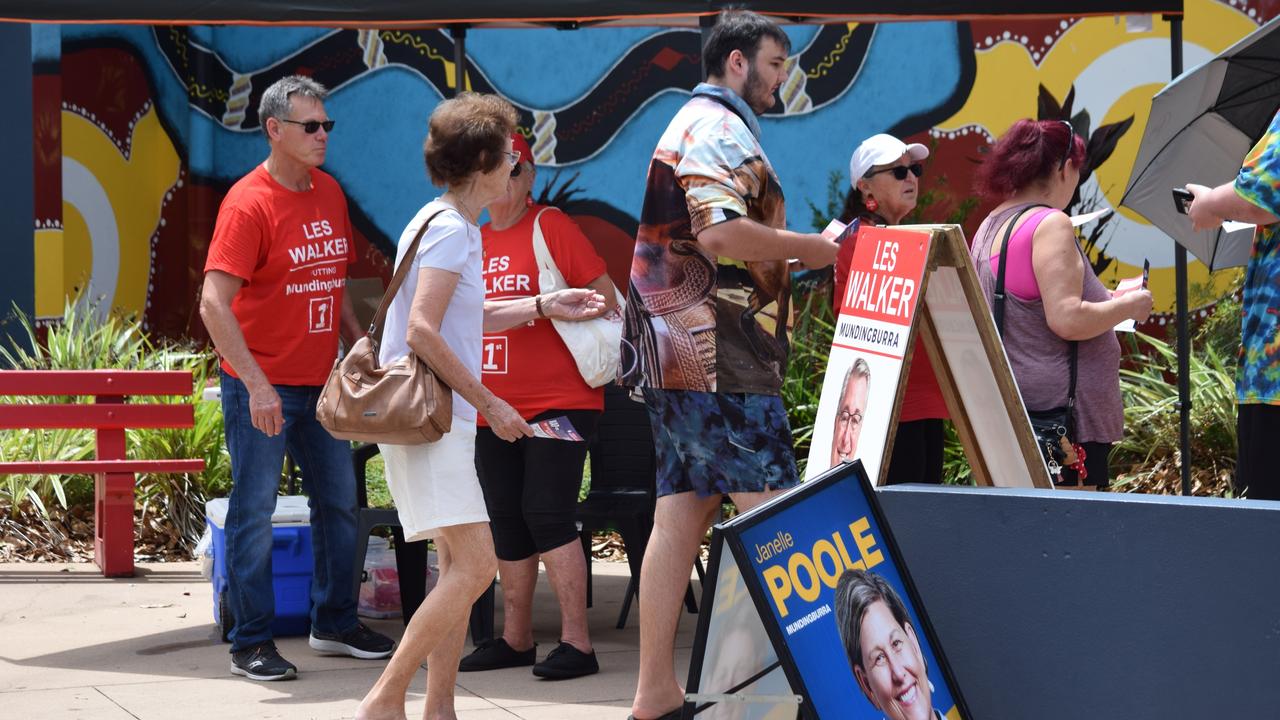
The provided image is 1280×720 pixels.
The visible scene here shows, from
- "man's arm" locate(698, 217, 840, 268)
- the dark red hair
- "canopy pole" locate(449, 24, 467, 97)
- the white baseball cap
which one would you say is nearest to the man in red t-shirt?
"canopy pole" locate(449, 24, 467, 97)

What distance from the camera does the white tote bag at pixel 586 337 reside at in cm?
559

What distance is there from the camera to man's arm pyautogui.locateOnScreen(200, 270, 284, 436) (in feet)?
17.4

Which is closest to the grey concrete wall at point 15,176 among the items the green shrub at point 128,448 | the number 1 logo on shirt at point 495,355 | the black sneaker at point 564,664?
the green shrub at point 128,448

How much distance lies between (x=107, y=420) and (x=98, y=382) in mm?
206

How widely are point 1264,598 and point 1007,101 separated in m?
8.64

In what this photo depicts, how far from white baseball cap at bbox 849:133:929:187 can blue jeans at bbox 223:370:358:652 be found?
218 centimetres

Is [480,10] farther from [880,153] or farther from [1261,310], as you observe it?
[1261,310]

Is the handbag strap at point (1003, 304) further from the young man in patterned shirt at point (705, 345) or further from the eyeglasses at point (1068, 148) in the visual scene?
the young man in patterned shirt at point (705, 345)

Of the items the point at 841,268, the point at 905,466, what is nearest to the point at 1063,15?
the point at 841,268

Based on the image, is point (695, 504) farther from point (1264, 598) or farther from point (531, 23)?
point (531, 23)

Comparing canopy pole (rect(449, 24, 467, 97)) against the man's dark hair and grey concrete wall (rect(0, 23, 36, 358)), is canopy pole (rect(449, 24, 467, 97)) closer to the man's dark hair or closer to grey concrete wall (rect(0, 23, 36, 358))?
the man's dark hair

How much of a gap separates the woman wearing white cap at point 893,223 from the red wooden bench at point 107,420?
395 cm

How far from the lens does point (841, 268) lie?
17.5 ft

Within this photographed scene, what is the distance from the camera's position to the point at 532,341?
5.63m
